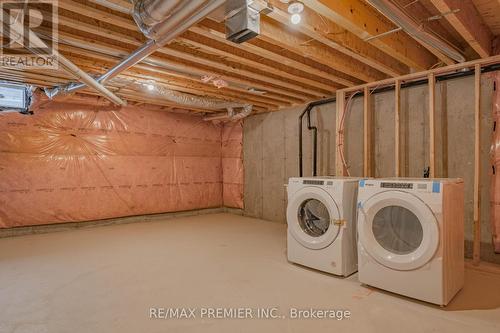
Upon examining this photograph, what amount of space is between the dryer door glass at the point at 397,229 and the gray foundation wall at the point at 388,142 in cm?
117

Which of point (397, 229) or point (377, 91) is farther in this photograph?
point (377, 91)

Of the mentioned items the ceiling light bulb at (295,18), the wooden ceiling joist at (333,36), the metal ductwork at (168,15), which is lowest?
the metal ductwork at (168,15)

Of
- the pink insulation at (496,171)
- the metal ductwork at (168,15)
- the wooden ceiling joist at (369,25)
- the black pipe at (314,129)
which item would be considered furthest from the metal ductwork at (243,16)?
the black pipe at (314,129)

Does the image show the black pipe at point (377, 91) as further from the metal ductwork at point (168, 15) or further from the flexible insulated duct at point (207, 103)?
the metal ductwork at point (168, 15)

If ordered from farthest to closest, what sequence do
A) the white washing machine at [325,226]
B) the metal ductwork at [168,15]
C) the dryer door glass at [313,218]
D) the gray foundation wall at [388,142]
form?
the gray foundation wall at [388,142], the dryer door glass at [313,218], the white washing machine at [325,226], the metal ductwork at [168,15]

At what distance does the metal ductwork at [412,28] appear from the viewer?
192 centimetres

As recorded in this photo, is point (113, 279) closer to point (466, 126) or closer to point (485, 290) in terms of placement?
point (485, 290)

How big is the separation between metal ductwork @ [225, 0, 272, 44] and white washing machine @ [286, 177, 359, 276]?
162 centimetres

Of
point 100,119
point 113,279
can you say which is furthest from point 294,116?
point 113,279

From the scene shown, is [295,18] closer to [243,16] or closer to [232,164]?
[243,16]

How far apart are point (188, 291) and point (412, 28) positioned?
2763mm

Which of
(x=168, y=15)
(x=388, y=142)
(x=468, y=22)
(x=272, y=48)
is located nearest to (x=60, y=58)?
(x=168, y=15)

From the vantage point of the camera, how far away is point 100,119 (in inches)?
198

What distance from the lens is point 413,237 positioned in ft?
8.41
